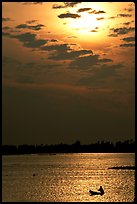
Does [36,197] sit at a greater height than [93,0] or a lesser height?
lesser

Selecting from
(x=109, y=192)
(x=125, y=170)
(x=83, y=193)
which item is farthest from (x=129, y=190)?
(x=125, y=170)

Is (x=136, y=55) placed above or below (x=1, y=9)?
below

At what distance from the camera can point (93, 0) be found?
3.04m

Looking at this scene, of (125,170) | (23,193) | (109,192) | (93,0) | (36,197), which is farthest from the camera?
(125,170)

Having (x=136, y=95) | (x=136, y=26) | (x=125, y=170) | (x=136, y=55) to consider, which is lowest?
(x=125, y=170)

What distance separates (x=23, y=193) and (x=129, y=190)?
926 centimetres

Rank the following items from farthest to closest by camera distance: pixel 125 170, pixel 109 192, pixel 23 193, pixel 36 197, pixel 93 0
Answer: pixel 125 170 → pixel 109 192 → pixel 23 193 → pixel 36 197 → pixel 93 0

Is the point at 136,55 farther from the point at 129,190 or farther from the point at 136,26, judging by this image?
the point at 129,190

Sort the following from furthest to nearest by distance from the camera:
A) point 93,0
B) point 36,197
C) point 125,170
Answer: point 125,170 < point 36,197 < point 93,0

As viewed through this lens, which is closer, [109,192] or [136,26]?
[136,26]

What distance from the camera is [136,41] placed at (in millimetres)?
3117

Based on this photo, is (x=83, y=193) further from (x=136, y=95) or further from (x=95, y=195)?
(x=136, y=95)

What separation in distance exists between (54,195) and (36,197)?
79.5 inches

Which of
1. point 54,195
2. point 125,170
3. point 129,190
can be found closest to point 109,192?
point 129,190
